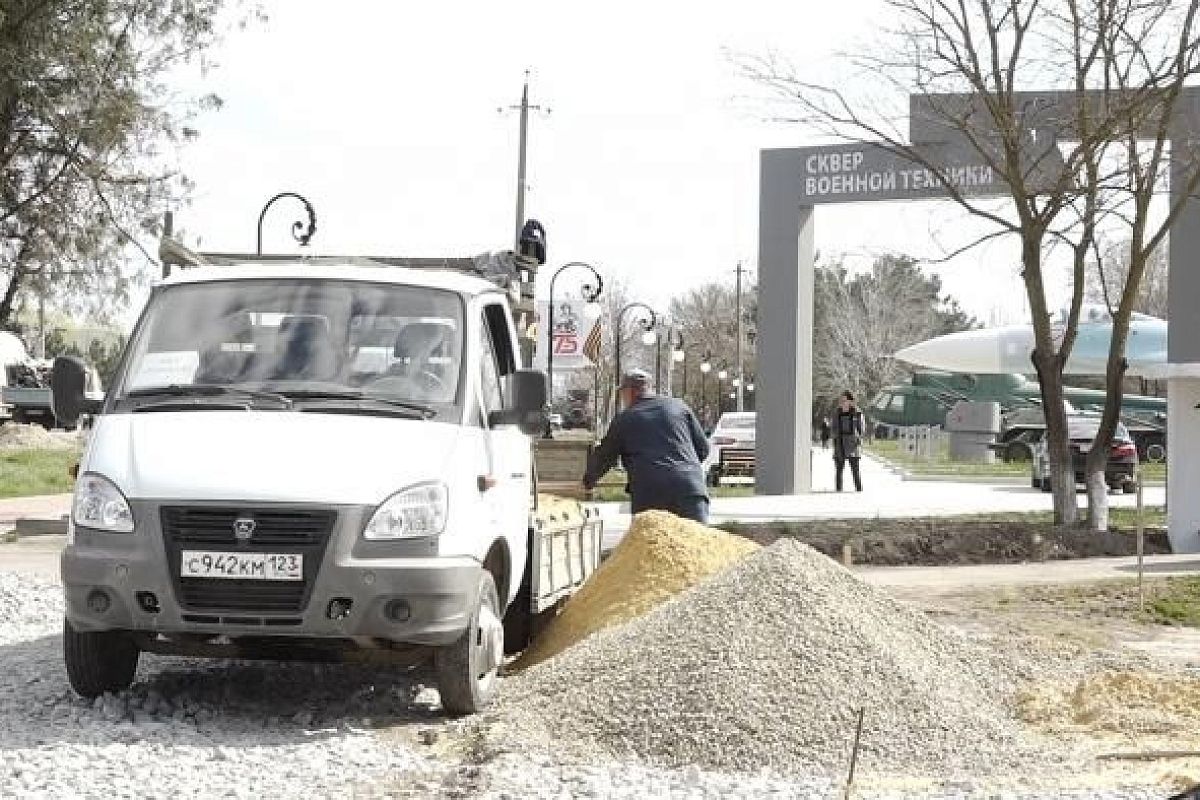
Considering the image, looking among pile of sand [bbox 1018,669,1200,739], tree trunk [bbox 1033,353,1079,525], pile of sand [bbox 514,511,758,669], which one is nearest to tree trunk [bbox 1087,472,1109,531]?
tree trunk [bbox 1033,353,1079,525]

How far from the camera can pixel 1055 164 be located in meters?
22.3

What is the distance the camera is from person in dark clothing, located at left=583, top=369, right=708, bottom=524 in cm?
1184

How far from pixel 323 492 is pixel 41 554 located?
37.3ft

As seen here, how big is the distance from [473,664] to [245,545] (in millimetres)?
1236

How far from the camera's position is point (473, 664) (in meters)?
7.74

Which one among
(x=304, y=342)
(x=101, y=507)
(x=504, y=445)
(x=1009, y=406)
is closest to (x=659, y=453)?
(x=504, y=445)

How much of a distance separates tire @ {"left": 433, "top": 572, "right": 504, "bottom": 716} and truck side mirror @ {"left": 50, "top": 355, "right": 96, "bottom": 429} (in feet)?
7.07

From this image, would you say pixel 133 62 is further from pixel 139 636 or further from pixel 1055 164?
pixel 139 636

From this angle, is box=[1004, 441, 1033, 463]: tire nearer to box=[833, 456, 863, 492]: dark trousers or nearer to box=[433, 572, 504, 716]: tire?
box=[833, 456, 863, 492]: dark trousers

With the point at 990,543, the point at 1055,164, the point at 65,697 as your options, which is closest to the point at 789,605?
the point at 65,697

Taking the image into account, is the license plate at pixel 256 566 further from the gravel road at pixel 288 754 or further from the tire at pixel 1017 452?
the tire at pixel 1017 452

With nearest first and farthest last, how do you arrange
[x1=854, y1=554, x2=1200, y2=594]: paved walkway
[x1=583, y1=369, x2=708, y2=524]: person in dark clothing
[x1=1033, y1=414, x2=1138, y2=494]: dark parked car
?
[x1=583, y1=369, x2=708, y2=524]: person in dark clothing, [x1=854, y1=554, x2=1200, y2=594]: paved walkway, [x1=1033, y1=414, x2=1138, y2=494]: dark parked car

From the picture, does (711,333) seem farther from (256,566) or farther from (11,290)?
(256,566)

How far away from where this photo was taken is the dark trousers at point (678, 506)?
12.0m
